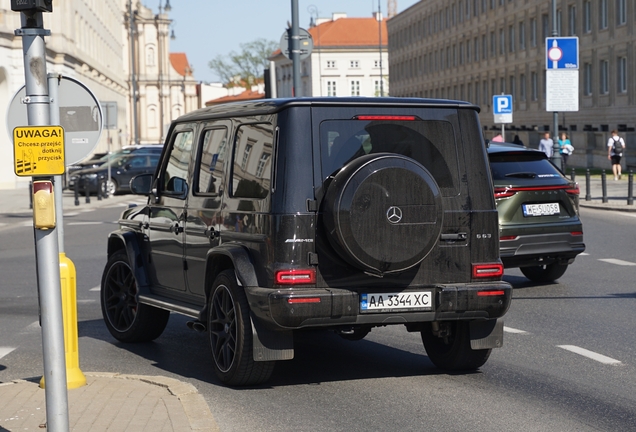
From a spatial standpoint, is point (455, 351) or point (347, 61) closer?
point (455, 351)

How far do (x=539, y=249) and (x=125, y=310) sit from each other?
17.8ft

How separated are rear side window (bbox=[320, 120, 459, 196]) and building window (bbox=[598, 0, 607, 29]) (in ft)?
195

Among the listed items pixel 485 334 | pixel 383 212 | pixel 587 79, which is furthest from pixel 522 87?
pixel 383 212

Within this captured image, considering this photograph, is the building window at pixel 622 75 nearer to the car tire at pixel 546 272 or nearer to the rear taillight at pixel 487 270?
the car tire at pixel 546 272

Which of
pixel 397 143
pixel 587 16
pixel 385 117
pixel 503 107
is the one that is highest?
pixel 587 16

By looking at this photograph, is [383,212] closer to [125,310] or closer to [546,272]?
[125,310]

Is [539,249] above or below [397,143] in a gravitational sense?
below

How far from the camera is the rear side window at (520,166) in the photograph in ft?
44.0

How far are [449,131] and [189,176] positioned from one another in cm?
211

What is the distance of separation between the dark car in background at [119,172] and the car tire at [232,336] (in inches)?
1290

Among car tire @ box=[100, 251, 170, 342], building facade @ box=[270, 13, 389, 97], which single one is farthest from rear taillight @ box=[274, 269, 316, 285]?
building facade @ box=[270, 13, 389, 97]

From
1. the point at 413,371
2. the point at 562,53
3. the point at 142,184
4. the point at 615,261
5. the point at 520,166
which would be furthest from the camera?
the point at 562,53

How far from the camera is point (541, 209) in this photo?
43.7 ft

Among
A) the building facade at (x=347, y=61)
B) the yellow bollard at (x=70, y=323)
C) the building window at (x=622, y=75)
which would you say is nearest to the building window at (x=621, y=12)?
the building window at (x=622, y=75)
